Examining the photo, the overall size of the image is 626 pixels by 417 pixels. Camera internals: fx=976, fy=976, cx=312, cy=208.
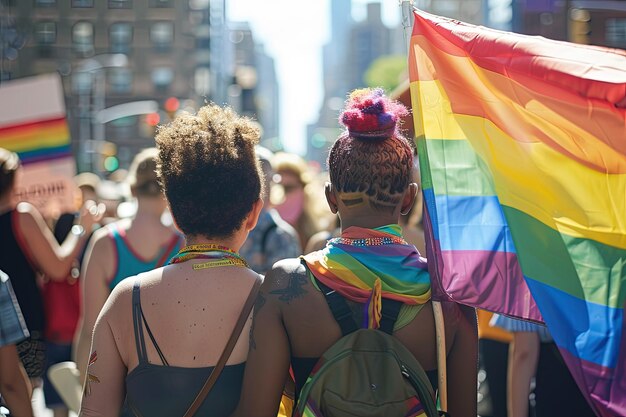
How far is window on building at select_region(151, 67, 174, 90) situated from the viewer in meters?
68.9

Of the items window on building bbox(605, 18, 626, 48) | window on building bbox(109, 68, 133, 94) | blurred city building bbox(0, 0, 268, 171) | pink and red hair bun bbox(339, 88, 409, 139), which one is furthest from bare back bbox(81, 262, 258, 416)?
window on building bbox(109, 68, 133, 94)

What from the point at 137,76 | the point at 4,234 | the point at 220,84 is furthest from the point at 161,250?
the point at 220,84

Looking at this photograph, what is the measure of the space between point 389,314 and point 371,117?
663mm

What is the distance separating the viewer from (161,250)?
5438 millimetres

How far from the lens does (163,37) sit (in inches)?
2425

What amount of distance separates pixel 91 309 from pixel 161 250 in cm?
50

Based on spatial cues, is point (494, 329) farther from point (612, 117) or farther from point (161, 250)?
point (612, 117)

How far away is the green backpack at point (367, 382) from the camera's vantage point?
295cm

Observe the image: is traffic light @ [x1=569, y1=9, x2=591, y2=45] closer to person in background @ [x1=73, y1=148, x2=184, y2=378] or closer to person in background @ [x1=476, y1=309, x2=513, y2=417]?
person in background @ [x1=476, y1=309, x2=513, y2=417]

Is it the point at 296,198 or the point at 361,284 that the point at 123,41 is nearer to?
the point at 296,198

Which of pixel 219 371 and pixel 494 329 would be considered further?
pixel 494 329

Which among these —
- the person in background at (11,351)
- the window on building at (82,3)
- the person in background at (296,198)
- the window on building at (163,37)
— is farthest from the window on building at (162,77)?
→ the person in background at (11,351)

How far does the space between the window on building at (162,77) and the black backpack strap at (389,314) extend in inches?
2632

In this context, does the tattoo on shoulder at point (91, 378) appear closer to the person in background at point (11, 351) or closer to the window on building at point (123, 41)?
the person in background at point (11, 351)
